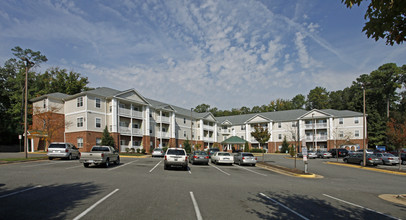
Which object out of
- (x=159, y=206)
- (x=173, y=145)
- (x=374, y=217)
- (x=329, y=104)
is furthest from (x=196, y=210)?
(x=329, y=104)

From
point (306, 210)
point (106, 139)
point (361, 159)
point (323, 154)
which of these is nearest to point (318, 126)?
point (323, 154)

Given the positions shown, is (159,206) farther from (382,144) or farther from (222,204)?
(382,144)

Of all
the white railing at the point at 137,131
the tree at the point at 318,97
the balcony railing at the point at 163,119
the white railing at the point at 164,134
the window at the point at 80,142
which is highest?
the tree at the point at 318,97

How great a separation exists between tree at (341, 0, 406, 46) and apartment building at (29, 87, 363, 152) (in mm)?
21407

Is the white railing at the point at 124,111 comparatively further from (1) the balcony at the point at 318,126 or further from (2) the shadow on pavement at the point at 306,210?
(1) the balcony at the point at 318,126

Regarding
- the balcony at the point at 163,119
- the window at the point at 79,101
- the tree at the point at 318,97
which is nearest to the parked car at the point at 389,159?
the balcony at the point at 163,119

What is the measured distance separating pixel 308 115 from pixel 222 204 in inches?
2365

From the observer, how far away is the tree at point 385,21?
527 centimetres

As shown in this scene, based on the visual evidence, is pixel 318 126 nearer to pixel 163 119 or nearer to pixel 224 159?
pixel 163 119

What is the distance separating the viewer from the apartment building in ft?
136

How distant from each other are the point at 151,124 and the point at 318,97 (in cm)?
6719

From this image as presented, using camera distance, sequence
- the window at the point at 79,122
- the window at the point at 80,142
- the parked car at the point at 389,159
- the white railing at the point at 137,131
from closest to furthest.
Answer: the parked car at the point at 389,159
the window at the point at 80,142
the window at the point at 79,122
the white railing at the point at 137,131

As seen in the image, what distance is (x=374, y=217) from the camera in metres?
7.95

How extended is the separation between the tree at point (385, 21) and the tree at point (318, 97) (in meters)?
96.4
